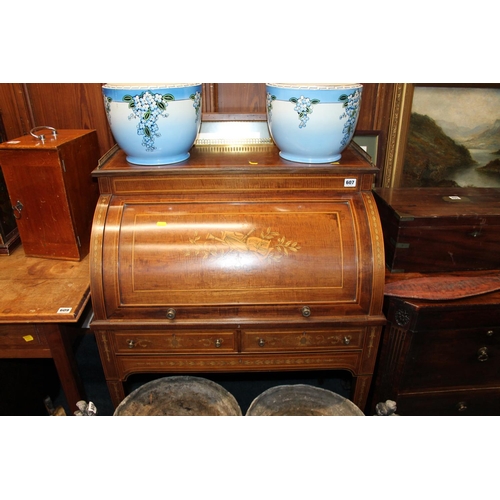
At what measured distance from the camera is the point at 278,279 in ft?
4.67

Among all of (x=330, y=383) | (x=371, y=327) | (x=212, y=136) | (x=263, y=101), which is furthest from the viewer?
(x=330, y=383)

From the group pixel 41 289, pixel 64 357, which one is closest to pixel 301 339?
pixel 64 357

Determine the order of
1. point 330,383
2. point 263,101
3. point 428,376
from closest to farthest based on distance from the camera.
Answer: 1. point 428,376
2. point 263,101
3. point 330,383

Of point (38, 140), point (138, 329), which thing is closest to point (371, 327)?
point (138, 329)

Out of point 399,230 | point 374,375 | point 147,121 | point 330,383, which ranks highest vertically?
point 147,121

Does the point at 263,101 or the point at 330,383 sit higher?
the point at 263,101

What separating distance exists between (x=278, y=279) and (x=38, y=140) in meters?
1.23

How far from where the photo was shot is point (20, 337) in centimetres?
153

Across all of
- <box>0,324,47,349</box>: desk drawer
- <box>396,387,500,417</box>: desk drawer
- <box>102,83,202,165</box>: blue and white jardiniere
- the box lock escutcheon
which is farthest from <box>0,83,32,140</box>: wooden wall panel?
<box>396,387,500,417</box>: desk drawer

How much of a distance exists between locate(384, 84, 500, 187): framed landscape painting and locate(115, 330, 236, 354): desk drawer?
1.24 metres

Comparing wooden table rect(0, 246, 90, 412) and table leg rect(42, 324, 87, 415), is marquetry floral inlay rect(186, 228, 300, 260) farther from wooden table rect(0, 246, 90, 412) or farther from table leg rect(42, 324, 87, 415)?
table leg rect(42, 324, 87, 415)

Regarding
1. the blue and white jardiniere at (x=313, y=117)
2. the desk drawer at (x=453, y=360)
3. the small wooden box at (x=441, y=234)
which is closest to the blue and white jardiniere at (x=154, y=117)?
the blue and white jardiniere at (x=313, y=117)

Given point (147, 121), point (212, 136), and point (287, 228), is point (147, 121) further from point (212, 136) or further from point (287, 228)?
point (287, 228)

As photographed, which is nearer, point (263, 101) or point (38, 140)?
point (38, 140)
